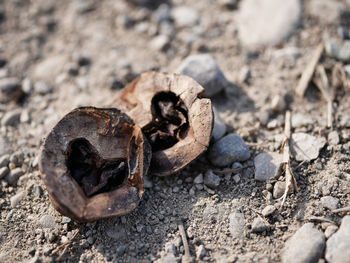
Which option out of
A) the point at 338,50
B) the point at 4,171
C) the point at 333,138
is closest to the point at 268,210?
the point at 333,138

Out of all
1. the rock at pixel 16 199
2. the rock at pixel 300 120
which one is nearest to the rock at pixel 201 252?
the rock at pixel 300 120

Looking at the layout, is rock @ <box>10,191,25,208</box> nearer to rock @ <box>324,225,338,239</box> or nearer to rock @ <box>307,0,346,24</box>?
rock @ <box>324,225,338,239</box>

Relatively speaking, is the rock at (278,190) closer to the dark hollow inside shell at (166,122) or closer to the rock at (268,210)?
the rock at (268,210)

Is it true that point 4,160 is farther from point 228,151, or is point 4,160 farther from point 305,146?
point 305,146

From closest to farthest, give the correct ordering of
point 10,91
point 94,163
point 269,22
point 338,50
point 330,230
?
point 330,230 < point 94,163 < point 338,50 < point 10,91 < point 269,22

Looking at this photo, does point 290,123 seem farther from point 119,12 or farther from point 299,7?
point 119,12
